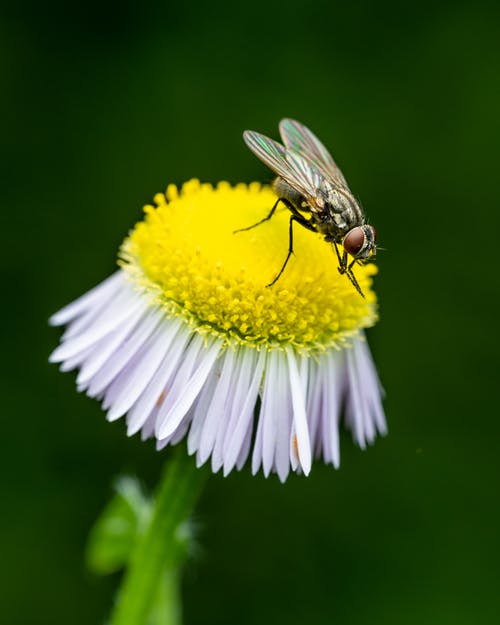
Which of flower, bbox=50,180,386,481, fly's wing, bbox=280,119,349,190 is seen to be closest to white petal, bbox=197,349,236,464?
flower, bbox=50,180,386,481

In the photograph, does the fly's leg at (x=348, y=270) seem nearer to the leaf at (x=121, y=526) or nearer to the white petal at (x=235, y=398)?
the white petal at (x=235, y=398)

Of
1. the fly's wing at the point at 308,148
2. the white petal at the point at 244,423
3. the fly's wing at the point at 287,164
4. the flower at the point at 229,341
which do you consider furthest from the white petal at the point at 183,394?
the fly's wing at the point at 308,148

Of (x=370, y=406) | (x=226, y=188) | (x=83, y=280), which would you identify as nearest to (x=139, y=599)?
(x=370, y=406)

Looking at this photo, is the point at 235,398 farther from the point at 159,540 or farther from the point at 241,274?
the point at 159,540

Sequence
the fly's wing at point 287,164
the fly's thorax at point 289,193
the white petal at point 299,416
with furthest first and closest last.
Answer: the fly's thorax at point 289,193
the fly's wing at point 287,164
the white petal at point 299,416

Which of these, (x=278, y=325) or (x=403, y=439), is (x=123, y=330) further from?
(x=403, y=439)

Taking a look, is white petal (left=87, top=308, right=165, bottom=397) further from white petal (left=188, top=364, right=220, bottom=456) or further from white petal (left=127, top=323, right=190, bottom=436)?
white petal (left=188, top=364, right=220, bottom=456)
